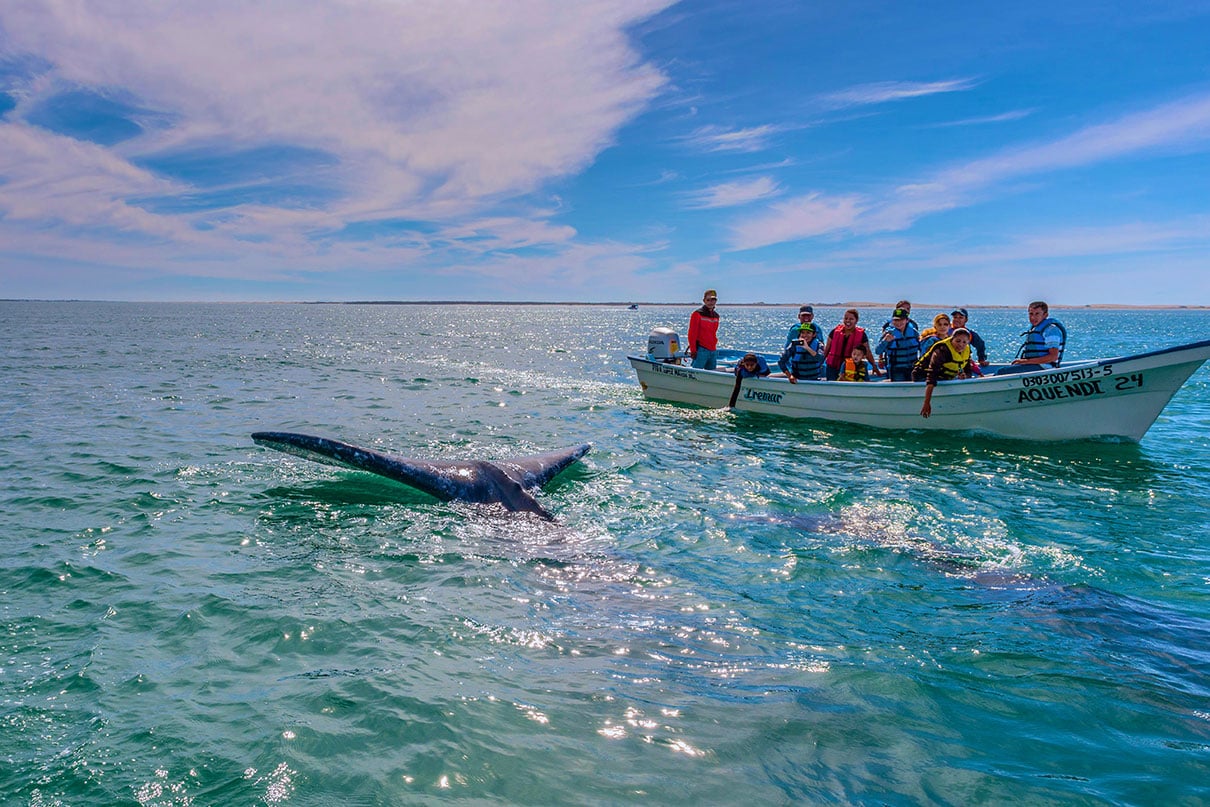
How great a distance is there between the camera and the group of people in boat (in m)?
15.5

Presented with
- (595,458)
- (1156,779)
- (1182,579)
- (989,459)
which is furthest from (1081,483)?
(1156,779)

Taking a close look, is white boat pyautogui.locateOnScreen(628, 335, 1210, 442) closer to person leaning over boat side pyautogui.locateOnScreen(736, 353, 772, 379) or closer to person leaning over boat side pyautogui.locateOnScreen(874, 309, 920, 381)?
person leaning over boat side pyautogui.locateOnScreen(736, 353, 772, 379)

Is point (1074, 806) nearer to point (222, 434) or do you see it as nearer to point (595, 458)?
point (595, 458)

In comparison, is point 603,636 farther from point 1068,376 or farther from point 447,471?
point 1068,376

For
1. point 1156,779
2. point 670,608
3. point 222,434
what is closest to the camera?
point 1156,779

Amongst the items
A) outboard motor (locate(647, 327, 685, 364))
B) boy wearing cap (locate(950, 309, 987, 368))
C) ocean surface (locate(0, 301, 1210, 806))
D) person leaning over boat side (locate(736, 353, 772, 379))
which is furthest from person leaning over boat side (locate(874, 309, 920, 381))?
outboard motor (locate(647, 327, 685, 364))

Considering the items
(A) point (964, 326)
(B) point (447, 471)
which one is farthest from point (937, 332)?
(B) point (447, 471)

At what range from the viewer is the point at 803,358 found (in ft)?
59.1

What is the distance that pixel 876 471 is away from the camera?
1252 centimetres

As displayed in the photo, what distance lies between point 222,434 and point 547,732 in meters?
12.7

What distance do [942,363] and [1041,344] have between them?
263 cm

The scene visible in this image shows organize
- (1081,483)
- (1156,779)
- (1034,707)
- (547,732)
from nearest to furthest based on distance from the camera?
1. (1156,779)
2. (547,732)
3. (1034,707)
4. (1081,483)

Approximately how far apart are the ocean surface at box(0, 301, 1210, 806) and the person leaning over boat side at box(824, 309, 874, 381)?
614 centimetres

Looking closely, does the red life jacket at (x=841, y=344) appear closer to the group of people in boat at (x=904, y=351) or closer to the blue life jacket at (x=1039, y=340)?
the group of people in boat at (x=904, y=351)
